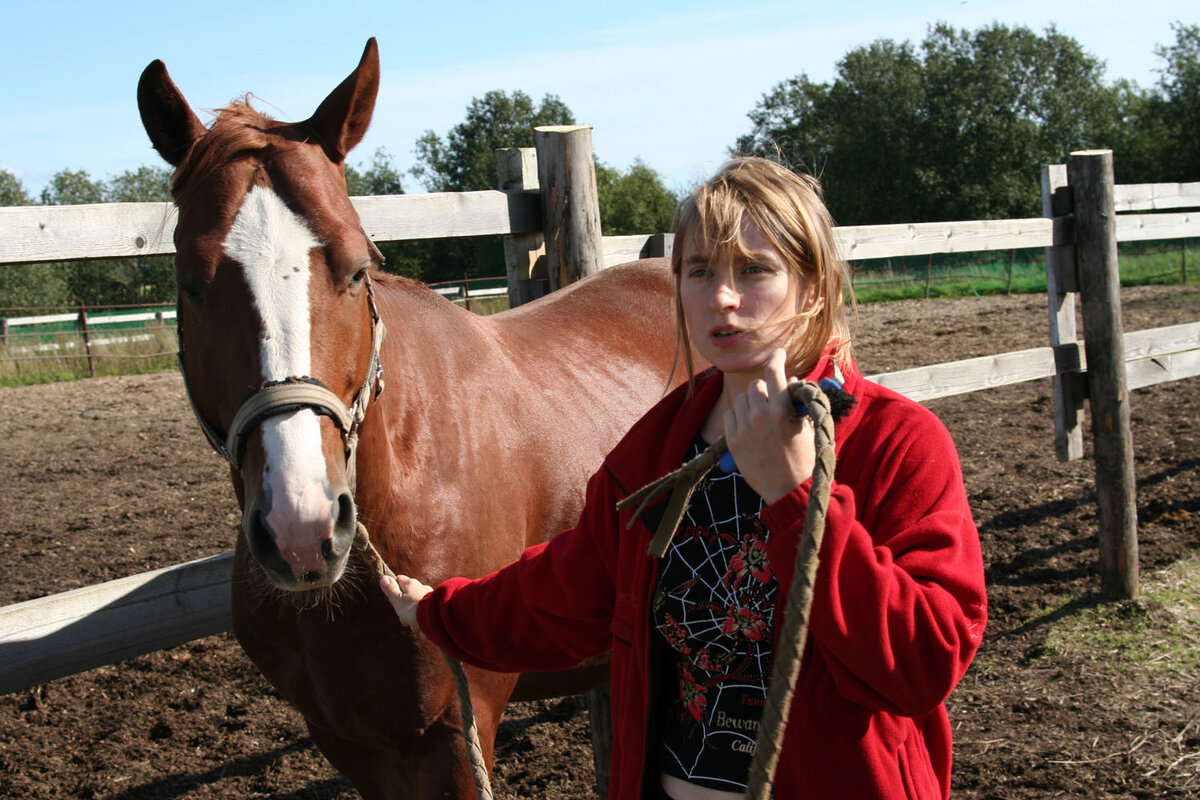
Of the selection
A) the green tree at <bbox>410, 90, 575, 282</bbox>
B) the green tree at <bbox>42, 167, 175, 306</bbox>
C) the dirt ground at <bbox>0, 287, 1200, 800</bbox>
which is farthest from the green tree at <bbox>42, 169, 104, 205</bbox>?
the dirt ground at <bbox>0, 287, 1200, 800</bbox>

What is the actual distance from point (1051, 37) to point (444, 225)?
52.7 meters

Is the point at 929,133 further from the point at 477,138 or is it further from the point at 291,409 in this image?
the point at 291,409

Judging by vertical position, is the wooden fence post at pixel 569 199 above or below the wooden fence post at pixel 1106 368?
above

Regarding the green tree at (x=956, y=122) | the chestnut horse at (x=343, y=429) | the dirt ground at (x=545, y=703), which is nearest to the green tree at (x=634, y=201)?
the green tree at (x=956, y=122)

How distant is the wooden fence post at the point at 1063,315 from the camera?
15.2ft

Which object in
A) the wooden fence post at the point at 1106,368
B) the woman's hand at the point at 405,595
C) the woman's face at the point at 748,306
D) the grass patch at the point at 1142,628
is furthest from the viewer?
the wooden fence post at the point at 1106,368

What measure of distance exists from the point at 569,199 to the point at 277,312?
65.5 inches

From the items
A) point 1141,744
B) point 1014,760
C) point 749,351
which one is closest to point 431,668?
point 749,351

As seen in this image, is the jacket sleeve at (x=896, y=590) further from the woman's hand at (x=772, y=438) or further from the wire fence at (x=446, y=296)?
the wire fence at (x=446, y=296)

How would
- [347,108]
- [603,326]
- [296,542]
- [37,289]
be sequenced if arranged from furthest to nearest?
[37,289]
[603,326]
[347,108]
[296,542]

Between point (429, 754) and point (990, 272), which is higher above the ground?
point (990, 272)

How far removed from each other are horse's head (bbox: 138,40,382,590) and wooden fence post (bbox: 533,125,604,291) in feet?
3.93

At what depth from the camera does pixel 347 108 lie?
78.1 inches

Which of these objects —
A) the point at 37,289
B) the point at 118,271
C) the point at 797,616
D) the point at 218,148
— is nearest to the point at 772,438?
the point at 797,616
